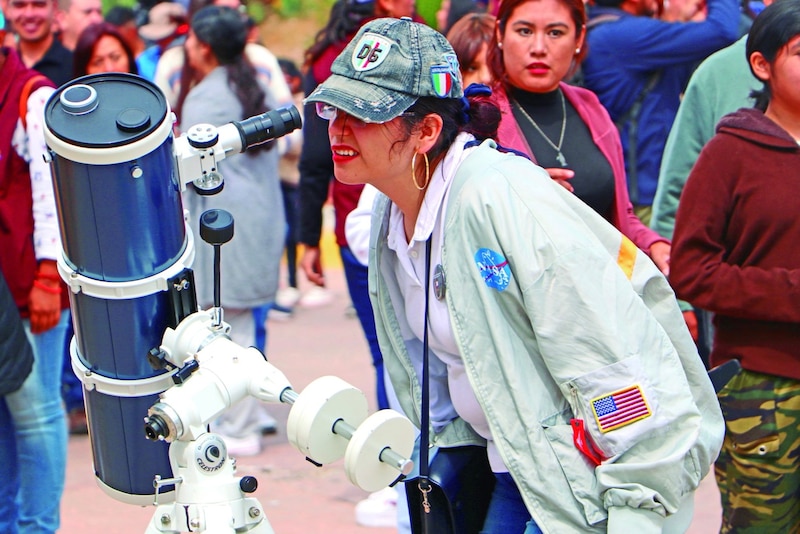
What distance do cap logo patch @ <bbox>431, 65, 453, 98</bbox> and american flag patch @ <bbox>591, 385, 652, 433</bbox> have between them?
715 mm

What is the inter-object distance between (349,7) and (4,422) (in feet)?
7.20

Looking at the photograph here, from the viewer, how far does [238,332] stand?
5.39 metres

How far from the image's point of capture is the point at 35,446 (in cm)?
406

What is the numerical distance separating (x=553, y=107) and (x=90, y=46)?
278 centimetres

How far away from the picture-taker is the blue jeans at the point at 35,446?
157 inches

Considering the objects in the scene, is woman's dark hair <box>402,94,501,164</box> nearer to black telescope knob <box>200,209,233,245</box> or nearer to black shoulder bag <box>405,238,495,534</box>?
black shoulder bag <box>405,238,495,534</box>

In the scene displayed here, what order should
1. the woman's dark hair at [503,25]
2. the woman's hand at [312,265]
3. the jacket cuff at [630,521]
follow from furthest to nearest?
the woman's hand at [312,265]
the woman's dark hair at [503,25]
the jacket cuff at [630,521]

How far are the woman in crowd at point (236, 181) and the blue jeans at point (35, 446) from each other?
1.10 meters

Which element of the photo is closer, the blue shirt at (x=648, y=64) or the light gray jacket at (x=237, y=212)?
the blue shirt at (x=648, y=64)

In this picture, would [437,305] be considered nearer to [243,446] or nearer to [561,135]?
[561,135]

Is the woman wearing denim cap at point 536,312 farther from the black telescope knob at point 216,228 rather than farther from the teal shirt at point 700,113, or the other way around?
the teal shirt at point 700,113

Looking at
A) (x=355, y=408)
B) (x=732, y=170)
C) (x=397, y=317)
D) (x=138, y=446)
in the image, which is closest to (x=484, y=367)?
(x=355, y=408)

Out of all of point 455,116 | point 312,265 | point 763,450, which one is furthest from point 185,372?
point 312,265

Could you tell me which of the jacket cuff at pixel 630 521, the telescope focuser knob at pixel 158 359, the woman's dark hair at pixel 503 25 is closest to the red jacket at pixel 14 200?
the woman's dark hair at pixel 503 25
